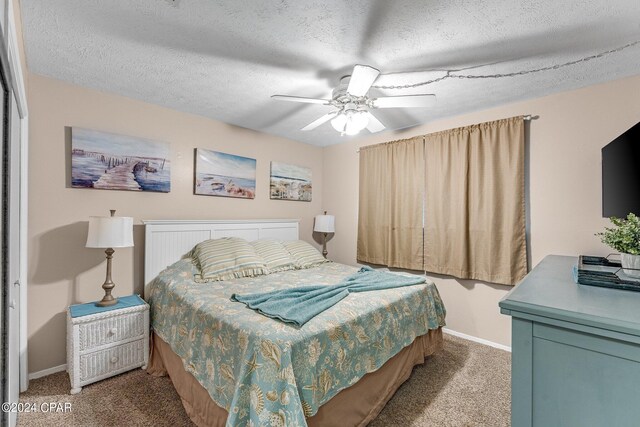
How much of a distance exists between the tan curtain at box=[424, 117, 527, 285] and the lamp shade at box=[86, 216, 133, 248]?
9.89 feet

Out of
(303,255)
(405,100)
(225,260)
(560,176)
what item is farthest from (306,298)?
(560,176)

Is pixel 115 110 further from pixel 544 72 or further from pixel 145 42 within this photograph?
pixel 544 72

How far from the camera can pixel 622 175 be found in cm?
191

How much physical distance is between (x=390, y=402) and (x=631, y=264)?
1.61m

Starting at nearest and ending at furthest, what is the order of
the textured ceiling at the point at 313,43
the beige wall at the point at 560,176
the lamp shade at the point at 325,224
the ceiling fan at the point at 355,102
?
the textured ceiling at the point at 313,43
the ceiling fan at the point at 355,102
the beige wall at the point at 560,176
the lamp shade at the point at 325,224

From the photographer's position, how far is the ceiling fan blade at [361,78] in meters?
1.72

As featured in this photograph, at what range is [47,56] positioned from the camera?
2021mm

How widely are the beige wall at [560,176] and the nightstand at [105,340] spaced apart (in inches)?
119

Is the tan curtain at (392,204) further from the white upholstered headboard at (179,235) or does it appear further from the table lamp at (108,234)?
the table lamp at (108,234)

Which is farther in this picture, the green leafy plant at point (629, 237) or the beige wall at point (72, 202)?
the beige wall at point (72, 202)

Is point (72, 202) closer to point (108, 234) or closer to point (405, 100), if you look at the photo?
point (108, 234)

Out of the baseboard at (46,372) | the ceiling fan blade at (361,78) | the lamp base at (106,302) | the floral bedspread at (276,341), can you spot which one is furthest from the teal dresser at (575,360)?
the baseboard at (46,372)

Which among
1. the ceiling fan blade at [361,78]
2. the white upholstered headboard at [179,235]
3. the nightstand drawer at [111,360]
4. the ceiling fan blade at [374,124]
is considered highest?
the ceiling fan blade at [361,78]

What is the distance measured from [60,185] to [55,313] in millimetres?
1058
